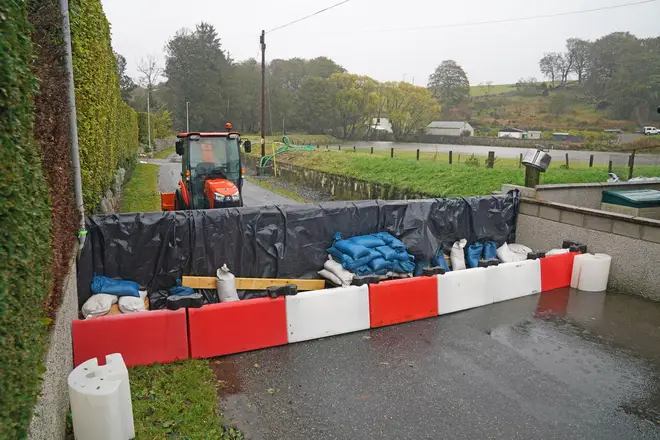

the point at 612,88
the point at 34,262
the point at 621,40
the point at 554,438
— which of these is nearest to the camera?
the point at 34,262

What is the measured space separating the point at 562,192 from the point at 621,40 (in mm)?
86002

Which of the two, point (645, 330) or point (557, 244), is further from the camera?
point (557, 244)

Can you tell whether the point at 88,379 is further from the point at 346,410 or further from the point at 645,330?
the point at 645,330

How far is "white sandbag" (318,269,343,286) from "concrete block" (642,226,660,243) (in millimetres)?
5426

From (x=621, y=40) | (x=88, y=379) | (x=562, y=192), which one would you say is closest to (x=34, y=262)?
(x=88, y=379)

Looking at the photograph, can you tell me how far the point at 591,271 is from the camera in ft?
27.1

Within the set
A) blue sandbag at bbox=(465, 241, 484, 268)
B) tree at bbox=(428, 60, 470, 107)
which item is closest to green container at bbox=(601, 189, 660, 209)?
blue sandbag at bbox=(465, 241, 484, 268)

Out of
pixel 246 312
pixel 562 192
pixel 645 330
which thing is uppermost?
pixel 562 192

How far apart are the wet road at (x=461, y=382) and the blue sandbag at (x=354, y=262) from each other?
50.0 inches

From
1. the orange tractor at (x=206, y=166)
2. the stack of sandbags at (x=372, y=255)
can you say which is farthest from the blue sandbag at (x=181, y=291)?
the orange tractor at (x=206, y=166)

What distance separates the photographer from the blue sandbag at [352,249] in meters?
7.40

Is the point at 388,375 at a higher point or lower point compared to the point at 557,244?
lower

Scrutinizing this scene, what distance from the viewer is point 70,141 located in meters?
5.12

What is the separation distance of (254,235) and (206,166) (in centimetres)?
550
